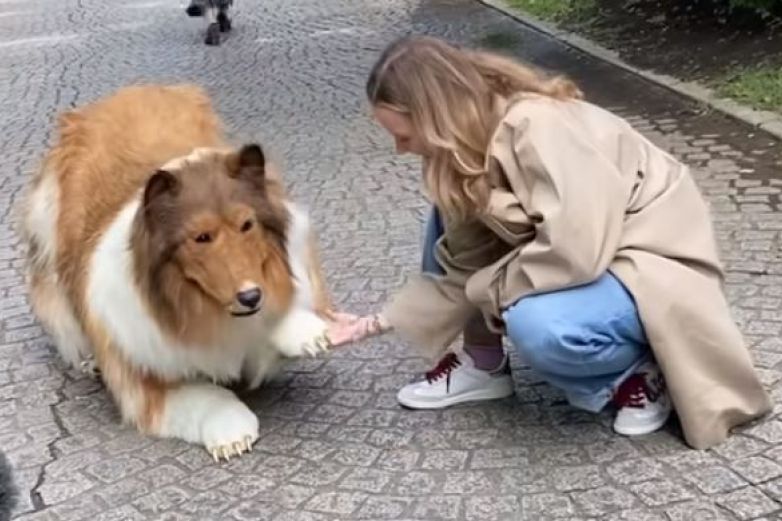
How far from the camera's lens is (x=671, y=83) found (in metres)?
9.00

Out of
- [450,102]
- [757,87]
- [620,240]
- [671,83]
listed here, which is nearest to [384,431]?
[620,240]

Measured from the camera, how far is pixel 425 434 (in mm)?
4426

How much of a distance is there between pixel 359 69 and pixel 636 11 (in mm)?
2525

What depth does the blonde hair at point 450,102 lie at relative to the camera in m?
3.96

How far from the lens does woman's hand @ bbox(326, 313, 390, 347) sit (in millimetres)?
4414

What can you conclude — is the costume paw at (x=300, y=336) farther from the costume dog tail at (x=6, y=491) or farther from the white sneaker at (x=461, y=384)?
the costume dog tail at (x=6, y=491)

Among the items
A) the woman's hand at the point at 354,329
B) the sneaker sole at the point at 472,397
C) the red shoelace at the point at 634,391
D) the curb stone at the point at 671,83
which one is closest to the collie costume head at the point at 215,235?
the woman's hand at the point at 354,329

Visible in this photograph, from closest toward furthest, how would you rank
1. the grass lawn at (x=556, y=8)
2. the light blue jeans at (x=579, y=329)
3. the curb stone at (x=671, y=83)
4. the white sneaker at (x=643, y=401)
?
the light blue jeans at (x=579, y=329) → the white sneaker at (x=643, y=401) → the curb stone at (x=671, y=83) → the grass lawn at (x=556, y=8)

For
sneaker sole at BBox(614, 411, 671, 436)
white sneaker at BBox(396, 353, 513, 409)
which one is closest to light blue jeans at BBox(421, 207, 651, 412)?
sneaker sole at BBox(614, 411, 671, 436)

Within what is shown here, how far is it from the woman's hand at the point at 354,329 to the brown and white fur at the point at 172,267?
0.07 m

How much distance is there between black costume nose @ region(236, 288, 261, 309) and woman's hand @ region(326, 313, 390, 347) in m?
0.46

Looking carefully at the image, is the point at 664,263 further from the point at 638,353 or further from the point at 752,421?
the point at 752,421

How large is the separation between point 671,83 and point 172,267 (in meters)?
5.70

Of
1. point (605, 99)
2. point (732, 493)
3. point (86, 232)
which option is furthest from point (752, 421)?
point (605, 99)
